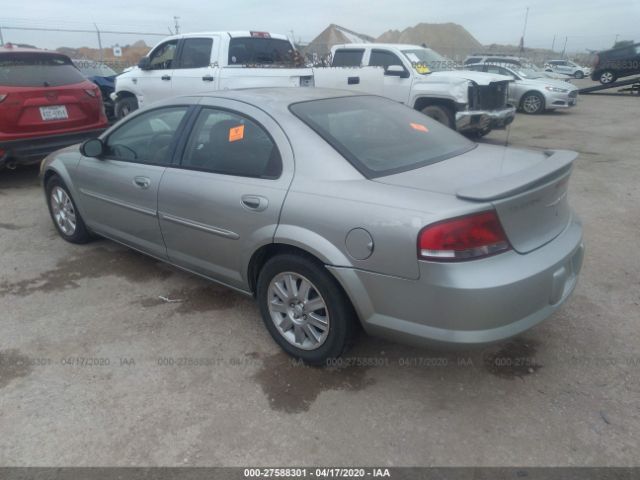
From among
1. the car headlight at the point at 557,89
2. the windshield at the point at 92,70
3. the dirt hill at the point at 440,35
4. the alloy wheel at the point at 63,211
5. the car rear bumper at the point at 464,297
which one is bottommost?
the dirt hill at the point at 440,35

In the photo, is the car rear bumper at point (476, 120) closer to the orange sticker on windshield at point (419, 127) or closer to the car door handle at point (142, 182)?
the orange sticker on windshield at point (419, 127)

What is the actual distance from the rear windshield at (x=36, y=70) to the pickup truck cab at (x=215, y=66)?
1947 millimetres

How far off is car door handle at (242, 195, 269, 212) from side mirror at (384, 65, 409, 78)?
270 inches

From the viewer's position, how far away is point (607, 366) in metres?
2.92

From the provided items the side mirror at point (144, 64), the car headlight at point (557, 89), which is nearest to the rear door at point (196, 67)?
the side mirror at point (144, 64)

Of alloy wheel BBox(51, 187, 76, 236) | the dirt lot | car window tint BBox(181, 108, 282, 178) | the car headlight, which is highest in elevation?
car window tint BBox(181, 108, 282, 178)

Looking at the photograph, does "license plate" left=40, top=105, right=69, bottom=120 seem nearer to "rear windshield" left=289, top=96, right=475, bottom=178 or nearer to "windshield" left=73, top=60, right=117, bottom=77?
"rear windshield" left=289, top=96, right=475, bottom=178

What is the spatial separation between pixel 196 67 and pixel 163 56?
1215 millimetres

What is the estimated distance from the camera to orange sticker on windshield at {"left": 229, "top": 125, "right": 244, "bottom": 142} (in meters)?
3.19

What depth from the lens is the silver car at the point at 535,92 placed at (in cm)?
1445

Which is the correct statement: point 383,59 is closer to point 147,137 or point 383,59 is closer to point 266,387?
point 147,137

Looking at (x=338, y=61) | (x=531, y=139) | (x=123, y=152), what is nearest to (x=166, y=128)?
(x=123, y=152)

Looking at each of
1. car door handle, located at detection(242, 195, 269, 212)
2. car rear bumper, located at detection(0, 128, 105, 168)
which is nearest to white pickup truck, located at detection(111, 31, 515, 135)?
car rear bumper, located at detection(0, 128, 105, 168)

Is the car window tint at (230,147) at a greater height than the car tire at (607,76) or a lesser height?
greater
